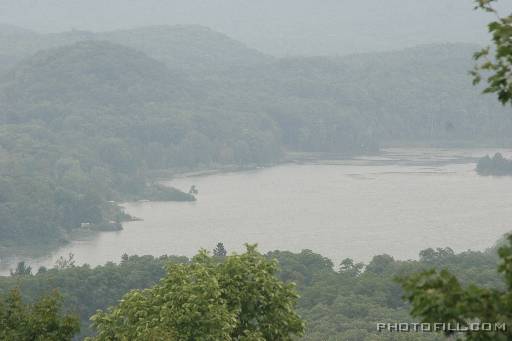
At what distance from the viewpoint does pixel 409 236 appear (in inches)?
4262

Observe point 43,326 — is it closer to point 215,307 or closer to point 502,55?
point 215,307

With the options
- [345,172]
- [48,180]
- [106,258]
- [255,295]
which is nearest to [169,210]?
[48,180]

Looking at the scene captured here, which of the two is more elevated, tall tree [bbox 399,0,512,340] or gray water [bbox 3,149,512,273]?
tall tree [bbox 399,0,512,340]

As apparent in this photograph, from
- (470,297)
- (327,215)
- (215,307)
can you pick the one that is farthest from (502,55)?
(327,215)

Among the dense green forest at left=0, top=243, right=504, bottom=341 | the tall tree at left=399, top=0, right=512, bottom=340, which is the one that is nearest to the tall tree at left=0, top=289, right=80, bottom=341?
the tall tree at left=399, top=0, right=512, bottom=340

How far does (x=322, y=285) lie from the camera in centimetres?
7412

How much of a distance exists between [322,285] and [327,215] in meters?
46.5

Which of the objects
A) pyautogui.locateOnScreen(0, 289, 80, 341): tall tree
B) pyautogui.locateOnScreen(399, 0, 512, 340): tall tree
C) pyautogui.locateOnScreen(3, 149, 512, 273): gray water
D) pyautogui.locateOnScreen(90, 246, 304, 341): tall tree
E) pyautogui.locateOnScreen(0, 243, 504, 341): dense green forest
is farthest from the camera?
pyautogui.locateOnScreen(3, 149, 512, 273): gray water

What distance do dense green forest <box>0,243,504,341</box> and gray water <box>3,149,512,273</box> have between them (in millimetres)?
14279

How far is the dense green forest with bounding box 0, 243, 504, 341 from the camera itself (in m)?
62.3

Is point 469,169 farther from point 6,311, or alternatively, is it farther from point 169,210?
point 6,311

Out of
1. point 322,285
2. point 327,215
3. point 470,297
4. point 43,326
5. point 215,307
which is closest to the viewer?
point 470,297

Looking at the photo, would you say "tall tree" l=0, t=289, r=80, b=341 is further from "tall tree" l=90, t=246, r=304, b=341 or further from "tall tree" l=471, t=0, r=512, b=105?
"tall tree" l=471, t=0, r=512, b=105

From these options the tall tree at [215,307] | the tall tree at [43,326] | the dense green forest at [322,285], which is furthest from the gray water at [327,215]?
the tall tree at [43,326]
